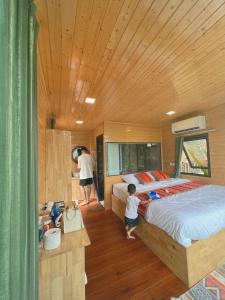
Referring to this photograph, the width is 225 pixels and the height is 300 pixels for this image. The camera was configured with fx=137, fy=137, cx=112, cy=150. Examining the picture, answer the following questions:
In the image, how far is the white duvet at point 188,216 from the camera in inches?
63.8

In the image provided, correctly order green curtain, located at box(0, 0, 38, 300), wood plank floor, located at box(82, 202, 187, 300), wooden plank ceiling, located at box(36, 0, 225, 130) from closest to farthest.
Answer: green curtain, located at box(0, 0, 38, 300), wooden plank ceiling, located at box(36, 0, 225, 130), wood plank floor, located at box(82, 202, 187, 300)

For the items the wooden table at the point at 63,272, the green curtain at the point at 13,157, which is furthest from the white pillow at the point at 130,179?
the green curtain at the point at 13,157

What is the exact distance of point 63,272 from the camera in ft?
3.62

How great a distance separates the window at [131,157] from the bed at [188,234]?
1956 mm

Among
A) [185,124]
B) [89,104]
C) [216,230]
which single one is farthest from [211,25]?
[185,124]

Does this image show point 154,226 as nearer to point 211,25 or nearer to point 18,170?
point 18,170

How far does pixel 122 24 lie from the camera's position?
3.63ft

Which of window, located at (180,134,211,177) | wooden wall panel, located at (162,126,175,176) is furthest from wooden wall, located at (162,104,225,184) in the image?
wooden wall panel, located at (162,126,175,176)

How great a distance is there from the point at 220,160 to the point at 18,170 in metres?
3.81

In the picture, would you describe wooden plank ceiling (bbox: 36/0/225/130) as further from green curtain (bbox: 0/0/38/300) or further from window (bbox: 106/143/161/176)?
window (bbox: 106/143/161/176)

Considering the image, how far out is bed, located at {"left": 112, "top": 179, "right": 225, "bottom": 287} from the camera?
5.27 feet

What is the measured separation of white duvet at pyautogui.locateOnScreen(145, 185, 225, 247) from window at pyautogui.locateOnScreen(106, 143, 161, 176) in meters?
1.92

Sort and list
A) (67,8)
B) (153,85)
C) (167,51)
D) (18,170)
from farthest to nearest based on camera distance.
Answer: (153,85) → (167,51) → (67,8) → (18,170)

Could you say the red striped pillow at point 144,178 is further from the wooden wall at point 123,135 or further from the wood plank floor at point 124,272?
the wood plank floor at point 124,272
